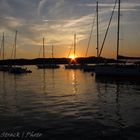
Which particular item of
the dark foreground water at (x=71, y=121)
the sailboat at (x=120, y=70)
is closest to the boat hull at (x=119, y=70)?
the sailboat at (x=120, y=70)

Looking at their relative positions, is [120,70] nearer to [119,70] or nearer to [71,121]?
[119,70]

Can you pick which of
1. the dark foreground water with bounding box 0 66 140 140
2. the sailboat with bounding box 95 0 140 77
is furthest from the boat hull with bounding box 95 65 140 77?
the dark foreground water with bounding box 0 66 140 140

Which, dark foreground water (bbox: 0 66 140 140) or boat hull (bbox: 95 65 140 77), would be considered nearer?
dark foreground water (bbox: 0 66 140 140)

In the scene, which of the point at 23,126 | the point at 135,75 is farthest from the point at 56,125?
the point at 135,75

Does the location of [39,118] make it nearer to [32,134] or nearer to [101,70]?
[32,134]

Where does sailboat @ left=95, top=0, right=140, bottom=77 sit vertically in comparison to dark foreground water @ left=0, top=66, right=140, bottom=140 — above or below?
above

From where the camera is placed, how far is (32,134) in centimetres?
1573

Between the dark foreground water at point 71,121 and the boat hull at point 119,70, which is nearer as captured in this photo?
the dark foreground water at point 71,121

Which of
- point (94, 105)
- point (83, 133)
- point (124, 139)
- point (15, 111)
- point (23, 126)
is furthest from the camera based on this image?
point (94, 105)

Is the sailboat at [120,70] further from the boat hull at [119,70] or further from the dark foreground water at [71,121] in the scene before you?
the dark foreground water at [71,121]

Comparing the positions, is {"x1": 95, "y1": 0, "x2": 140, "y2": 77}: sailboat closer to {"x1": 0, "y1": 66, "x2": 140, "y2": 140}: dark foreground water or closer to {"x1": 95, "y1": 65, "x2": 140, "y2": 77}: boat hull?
{"x1": 95, "y1": 65, "x2": 140, "y2": 77}: boat hull

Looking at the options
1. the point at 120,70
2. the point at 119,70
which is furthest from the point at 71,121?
the point at 119,70

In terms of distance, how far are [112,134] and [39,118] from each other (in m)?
5.79

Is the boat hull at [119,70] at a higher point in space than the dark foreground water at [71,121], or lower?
higher
